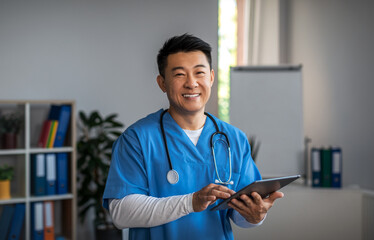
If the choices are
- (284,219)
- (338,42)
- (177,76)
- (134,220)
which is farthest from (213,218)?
(338,42)

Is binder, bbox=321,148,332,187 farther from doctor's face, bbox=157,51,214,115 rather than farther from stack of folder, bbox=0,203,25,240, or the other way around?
stack of folder, bbox=0,203,25,240

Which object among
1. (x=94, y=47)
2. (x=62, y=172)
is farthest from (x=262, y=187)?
(x=94, y=47)

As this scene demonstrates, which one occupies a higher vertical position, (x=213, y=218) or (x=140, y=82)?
(x=140, y=82)

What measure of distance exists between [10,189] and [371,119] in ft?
10.0

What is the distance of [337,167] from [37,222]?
2428mm

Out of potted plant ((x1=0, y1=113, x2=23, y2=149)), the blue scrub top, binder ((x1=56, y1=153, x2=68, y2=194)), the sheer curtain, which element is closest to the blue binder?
binder ((x1=56, y1=153, x2=68, y2=194))

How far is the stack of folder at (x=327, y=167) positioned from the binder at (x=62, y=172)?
2031 mm

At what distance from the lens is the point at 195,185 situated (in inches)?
52.9

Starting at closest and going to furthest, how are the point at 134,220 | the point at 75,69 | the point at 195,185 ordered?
the point at 134,220
the point at 195,185
the point at 75,69

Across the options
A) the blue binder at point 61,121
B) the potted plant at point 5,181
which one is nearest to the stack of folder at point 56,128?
the blue binder at point 61,121

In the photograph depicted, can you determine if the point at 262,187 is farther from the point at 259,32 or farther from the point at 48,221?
the point at 259,32

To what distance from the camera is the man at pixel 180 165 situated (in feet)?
4.03

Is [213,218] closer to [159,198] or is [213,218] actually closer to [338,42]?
[159,198]

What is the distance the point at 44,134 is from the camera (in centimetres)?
327
